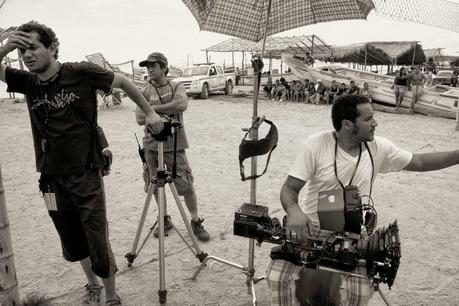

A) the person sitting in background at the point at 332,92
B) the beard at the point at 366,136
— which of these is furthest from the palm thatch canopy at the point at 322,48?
the beard at the point at 366,136

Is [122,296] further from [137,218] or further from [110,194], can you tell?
[110,194]

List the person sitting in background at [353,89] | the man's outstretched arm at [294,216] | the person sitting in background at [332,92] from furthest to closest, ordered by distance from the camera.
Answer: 1. the person sitting in background at [332,92]
2. the person sitting in background at [353,89]
3. the man's outstretched arm at [294,216]

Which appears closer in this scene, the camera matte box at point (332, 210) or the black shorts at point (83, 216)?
the camera matte box at point (332, 210)

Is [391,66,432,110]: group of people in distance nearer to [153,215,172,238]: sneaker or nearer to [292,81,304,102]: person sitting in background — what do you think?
[292,81,304,102]: person sitting in background

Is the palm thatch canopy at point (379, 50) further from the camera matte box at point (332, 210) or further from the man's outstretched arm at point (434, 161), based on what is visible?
the camera matte box at point (332, 210)

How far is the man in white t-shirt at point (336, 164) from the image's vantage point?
Result: 2441 millimetres

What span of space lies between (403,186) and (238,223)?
4.61m

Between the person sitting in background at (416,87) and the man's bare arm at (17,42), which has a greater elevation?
the man's bare arm at (17,42)

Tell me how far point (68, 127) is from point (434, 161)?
2.54m

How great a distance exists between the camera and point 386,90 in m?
16.5

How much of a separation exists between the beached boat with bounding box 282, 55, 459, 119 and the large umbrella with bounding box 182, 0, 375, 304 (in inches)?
510

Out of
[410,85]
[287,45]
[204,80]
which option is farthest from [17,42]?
[287,45]

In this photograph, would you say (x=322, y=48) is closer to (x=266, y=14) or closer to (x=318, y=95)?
(x=318, y=95)

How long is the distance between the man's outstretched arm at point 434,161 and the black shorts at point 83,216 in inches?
87.8
